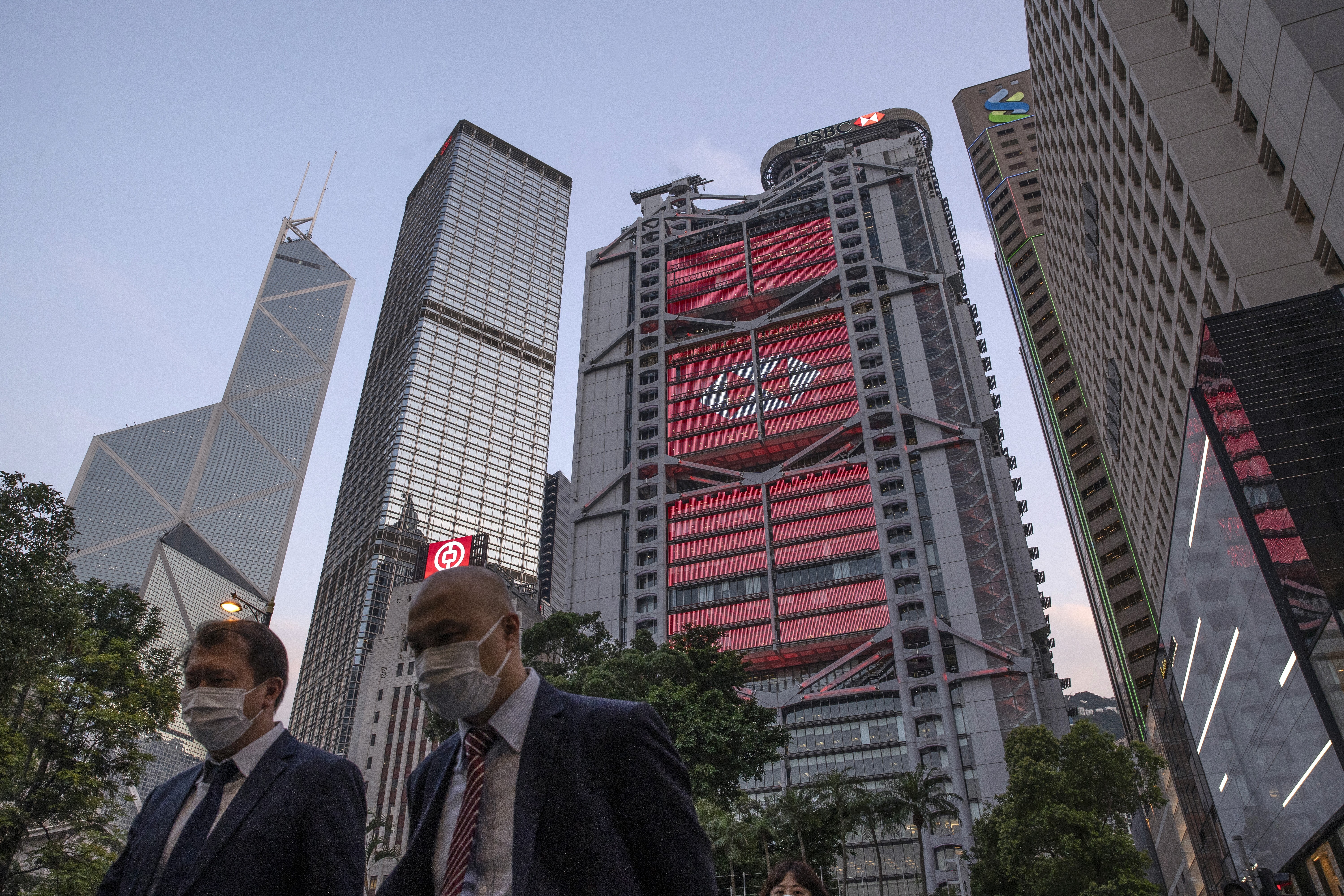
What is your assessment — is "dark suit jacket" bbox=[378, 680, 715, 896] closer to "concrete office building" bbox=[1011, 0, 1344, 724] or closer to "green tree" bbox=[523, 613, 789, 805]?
"green tree" bbox=[523, 613, 789, 805]

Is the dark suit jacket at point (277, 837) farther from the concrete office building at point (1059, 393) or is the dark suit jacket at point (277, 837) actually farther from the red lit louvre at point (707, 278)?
the red lit louvre at point (707, 278)

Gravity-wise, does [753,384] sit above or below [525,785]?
above

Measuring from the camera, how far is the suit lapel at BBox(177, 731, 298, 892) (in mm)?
3992

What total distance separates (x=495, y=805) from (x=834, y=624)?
7810 cm

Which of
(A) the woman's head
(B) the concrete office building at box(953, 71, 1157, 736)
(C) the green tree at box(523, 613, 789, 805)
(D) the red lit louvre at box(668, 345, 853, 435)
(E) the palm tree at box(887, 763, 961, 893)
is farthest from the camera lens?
(D) the red lit louvre at box(668, 345, 853, 435)

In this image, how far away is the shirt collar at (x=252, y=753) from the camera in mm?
4570

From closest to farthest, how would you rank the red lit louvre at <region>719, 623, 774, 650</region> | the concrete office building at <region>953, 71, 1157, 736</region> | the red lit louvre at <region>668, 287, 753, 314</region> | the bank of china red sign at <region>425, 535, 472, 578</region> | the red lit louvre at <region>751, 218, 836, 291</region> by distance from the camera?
the bank of china red sign at <region>425, 535, 472, 578</region>
the red lit louvre at <region>719, 623, 774, 650</region>
the concrete office building at <region>953, 71, 1157, 736</region>
the red lit louvre at <region>751, 218, 836, 291</region>
the red lit louvre at <region>668, 287, 753, 314</region>

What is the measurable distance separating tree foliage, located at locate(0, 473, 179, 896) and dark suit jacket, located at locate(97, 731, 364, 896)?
68.8 feet

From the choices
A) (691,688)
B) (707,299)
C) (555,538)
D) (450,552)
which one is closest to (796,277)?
(707,299)

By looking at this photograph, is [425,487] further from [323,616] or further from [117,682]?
[117,682]

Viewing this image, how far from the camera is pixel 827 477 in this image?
8656 centimetres

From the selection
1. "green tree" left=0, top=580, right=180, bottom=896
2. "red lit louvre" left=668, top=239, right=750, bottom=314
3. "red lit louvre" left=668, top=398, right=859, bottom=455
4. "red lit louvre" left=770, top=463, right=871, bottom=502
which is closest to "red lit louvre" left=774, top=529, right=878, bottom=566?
"red lit louvre" left=770, top=463, right=871, bottom=502

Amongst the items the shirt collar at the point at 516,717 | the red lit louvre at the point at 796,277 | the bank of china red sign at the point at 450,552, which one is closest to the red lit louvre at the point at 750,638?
the bank of china red sign at the point at 450,552

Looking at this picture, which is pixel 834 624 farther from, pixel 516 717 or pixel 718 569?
pixel 516 717
